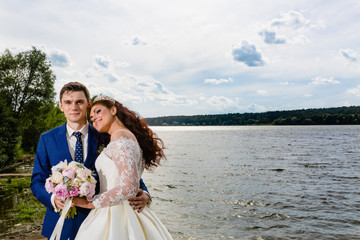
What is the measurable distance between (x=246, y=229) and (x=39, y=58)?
34274 mm

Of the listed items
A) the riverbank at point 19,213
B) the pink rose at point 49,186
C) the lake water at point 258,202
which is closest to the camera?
the pink rose at point 49,186

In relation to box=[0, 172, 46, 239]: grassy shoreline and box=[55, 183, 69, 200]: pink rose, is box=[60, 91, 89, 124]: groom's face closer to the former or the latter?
box=[55, 183, 69, 200]: pink rose

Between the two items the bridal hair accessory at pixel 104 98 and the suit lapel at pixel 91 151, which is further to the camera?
the bridal hair accessory at pixel 104 98

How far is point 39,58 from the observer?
38.2 m

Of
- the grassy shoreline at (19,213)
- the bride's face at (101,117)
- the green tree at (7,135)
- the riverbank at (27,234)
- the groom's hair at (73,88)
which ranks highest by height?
the groom's hair at (73,88)

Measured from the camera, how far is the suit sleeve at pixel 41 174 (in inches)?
134

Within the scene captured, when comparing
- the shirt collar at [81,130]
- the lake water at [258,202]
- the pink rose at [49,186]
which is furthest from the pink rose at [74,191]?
the lake water at [258,202]

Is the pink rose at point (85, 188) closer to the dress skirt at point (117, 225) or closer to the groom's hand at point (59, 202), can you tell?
the groom's hand at point (59, 202)

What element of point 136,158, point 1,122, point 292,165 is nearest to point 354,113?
point 292,165

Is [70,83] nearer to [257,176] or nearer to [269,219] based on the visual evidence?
[269,219]

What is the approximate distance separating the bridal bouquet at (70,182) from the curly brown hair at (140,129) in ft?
2.64

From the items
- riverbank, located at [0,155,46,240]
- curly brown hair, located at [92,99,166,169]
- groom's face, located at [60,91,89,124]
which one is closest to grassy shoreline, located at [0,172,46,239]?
riverbank, located at [0,155,46,240]

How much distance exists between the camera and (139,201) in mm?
3615

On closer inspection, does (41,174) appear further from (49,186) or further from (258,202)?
(258,202)
